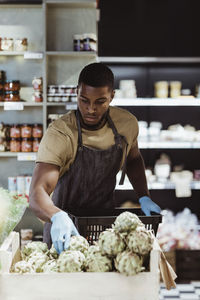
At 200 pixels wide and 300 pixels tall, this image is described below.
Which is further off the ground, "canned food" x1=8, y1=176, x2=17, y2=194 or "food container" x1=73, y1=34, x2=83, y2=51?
"food container" x1=73, y1=34, x2=83, y2=51

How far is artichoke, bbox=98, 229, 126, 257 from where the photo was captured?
4.72 feet

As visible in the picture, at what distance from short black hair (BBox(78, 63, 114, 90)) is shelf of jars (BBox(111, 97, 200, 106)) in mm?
1861

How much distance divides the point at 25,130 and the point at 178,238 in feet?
6.39

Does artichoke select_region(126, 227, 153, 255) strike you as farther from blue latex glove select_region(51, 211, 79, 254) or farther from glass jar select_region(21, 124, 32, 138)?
glass jar select_region(21, 124, 32, 138)

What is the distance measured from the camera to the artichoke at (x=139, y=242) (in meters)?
1.44

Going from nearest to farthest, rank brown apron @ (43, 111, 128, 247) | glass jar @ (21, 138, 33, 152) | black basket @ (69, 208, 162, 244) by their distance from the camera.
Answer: black basket @ (69, 208, 162, 244) → brown apron @ (43, 111, 128, 247) → glass jar @ (21, 138, 33, 152)

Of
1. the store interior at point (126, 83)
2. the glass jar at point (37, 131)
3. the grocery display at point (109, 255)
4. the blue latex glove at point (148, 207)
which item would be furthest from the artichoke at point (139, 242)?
the glass jar at point (37, 131)

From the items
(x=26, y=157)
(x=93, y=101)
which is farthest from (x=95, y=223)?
(x=26, y=157)

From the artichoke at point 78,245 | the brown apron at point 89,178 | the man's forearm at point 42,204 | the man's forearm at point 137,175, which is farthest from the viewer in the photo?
the man's forearm at point 137,175

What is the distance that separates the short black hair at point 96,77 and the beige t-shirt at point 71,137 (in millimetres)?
250

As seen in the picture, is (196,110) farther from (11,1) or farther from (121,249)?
(121,249)

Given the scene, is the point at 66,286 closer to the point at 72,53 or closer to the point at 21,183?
the point at 21,183

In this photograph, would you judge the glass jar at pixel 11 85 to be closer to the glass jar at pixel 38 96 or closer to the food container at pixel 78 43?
the glass jar at pixel 38 96

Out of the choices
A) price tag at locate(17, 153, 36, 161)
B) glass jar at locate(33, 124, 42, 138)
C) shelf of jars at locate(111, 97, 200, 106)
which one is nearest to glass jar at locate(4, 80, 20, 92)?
glass jar at locate(33, 124, 42, 138)
